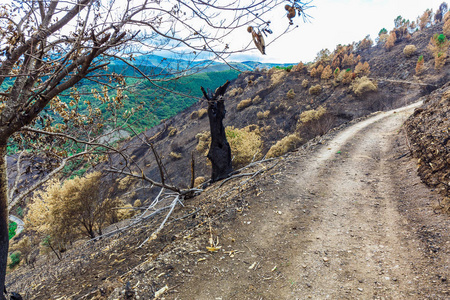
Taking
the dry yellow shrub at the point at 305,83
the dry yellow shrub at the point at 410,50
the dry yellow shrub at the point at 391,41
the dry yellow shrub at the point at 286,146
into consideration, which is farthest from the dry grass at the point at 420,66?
the dry yellow shrub at the point at 286,146

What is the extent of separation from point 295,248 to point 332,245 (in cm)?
74

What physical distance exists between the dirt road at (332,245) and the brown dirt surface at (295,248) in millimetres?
18

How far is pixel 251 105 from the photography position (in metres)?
44.0

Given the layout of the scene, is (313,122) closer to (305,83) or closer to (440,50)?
(305,83)

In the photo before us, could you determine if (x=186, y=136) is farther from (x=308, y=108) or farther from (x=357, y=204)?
(x=357, y=204)

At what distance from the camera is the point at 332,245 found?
4.13 m

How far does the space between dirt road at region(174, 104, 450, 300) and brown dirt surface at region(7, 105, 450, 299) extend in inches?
0.7

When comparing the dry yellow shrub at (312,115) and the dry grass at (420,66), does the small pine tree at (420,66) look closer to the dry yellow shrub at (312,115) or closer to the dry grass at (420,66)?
the dry grass at (420,66)

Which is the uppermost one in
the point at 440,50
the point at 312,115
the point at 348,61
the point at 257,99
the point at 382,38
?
the point at 382,38

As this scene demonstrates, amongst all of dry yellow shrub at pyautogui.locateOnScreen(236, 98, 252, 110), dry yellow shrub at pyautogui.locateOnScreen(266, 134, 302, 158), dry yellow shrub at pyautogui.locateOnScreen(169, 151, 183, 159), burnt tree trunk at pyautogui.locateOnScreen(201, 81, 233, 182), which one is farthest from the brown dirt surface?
dry yellow shrub at pyautogui.locateOnScreen(236, 98, 252, 110)

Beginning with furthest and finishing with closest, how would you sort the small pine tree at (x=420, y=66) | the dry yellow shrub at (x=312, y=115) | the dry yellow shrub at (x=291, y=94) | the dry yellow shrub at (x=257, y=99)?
the dry yellow shrub at (x=257, y=99) → the dry yellow shrub at (x=291, y=94) → the small pine tree at (x=420, y=66) → the dry yellow shrub at (x=312, y=115)

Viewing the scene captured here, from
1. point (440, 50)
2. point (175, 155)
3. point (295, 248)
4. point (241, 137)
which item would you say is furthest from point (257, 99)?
point (295, 248)

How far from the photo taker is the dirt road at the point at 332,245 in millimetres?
3186

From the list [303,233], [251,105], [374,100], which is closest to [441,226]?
[303,233]
